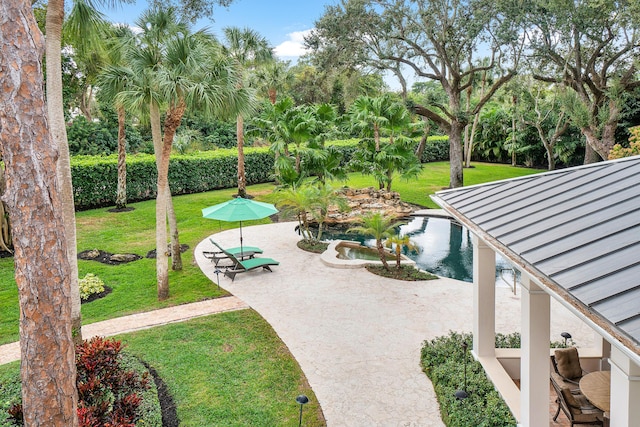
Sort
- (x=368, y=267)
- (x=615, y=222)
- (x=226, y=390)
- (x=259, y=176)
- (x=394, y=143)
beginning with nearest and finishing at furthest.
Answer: (x=615, y=222) → (x=226, y=390) → (x=368, y=267) → (x=394, y=143) → (x=259, y=176)

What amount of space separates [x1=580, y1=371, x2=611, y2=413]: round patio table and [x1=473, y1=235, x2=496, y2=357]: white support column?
1658 millimetres

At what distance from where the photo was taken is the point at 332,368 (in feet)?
27.7

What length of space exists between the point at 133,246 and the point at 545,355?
14.1m

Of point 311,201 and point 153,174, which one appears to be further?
point 153,174

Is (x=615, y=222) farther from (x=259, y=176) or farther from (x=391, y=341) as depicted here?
(x=259, y=176)

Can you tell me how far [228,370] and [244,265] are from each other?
542 cm

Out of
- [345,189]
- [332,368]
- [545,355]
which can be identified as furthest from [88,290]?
[345,189]

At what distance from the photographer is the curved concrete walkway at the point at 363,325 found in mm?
7387

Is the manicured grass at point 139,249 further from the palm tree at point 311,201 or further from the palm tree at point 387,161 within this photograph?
the palm tree at point 311,201

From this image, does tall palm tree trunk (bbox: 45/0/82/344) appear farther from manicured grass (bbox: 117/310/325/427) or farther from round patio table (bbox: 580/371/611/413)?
round patio table (bbox: 580/371/611/413)

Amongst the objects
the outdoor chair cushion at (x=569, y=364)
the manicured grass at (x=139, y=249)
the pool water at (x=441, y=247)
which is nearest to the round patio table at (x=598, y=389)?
the outdoor chair cushion at (x=569, y=364)

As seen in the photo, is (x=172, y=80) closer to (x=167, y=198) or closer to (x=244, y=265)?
(x=167, y=198)

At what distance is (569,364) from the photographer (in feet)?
22.9

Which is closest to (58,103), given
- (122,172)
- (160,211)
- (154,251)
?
(160,211)
